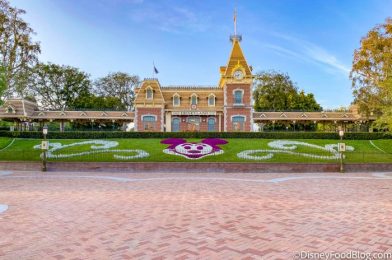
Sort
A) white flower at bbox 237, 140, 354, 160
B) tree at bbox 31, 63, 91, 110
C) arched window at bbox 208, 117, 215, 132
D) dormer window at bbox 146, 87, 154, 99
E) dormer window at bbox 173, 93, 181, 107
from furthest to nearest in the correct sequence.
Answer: tree at bbox 31, 63, 91, 110 → dormer window at bbox 173, 93, 181, 107 → arched window at bbox 208, 117, 215, 132 → dormer window at bbox 146, 87, 154, 99 → white flower at bbox 237, 140, 354, 160

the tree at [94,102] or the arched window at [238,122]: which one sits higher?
the tree at [94,102]

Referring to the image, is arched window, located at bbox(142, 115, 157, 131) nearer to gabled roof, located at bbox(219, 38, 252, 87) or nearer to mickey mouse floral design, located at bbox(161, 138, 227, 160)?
gabled roof, located at bbox(219, 38, 252, 87)

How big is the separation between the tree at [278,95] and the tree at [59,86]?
1317 inches

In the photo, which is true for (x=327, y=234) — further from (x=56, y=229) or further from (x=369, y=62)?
(x=369, y=62)

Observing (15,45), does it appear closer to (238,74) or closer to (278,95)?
(238,74)

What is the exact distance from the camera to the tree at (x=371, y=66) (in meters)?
33.3

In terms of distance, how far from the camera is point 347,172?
21312mm

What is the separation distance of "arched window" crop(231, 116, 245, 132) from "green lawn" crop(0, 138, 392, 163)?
9.94 meters

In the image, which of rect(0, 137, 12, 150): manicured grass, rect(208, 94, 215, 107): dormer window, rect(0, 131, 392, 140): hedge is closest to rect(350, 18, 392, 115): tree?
rect(0, 131, 392, 140): hedge

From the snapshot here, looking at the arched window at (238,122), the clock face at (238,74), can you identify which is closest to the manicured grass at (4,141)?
the arched window at (238,122)

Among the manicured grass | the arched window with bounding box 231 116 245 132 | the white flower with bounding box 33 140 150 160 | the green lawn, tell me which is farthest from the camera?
the arched window with bounding box 231 116 245 132

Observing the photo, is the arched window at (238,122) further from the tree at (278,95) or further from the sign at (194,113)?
the tree at (278,95)

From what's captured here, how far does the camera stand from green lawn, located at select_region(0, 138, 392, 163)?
23688 mm

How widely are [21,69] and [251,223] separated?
38752 millimetres
